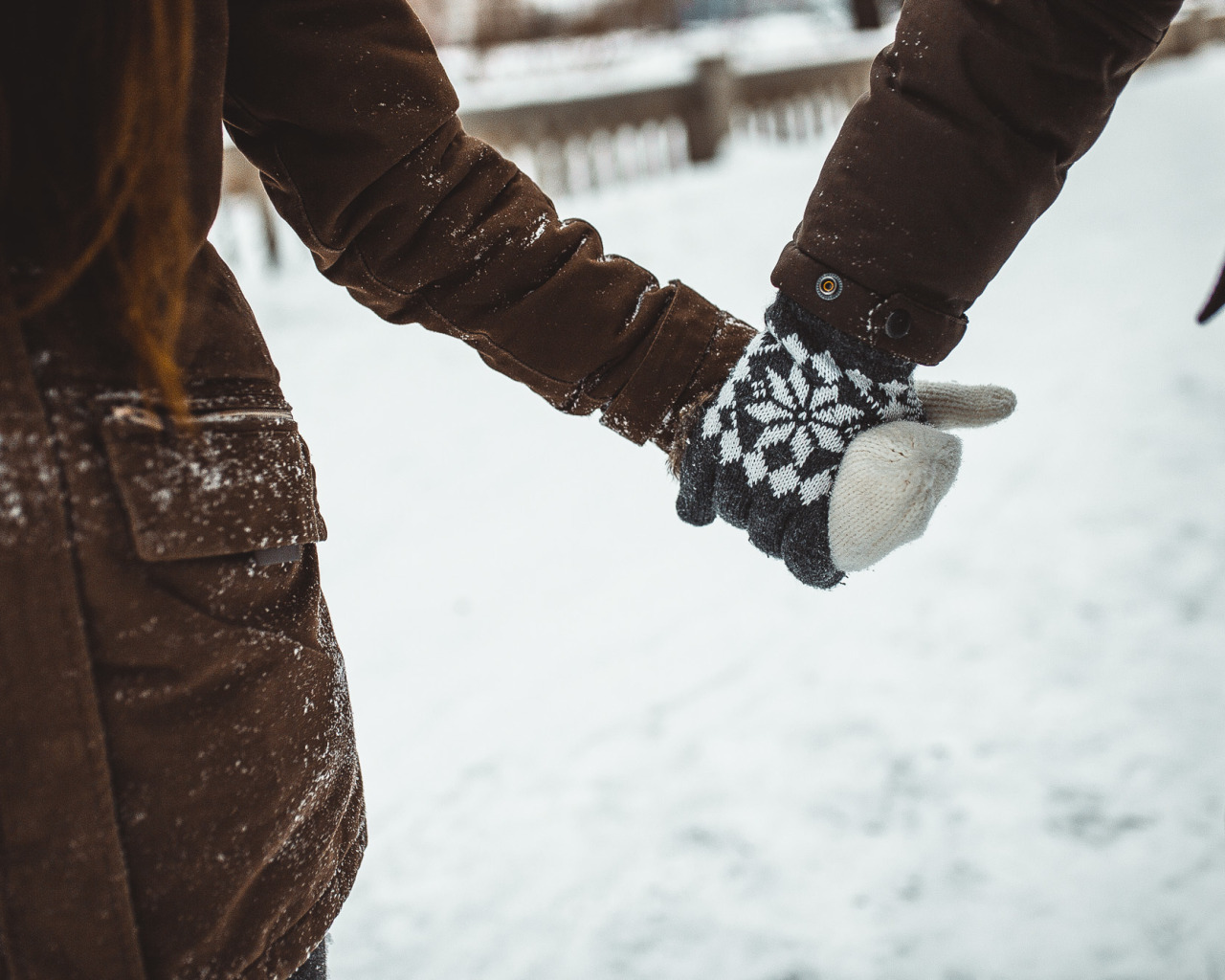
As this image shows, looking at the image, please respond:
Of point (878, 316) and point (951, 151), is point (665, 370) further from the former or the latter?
point (951, 151)

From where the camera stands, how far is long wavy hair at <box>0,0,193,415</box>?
0.68m

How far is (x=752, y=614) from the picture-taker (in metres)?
2.68

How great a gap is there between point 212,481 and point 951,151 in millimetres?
768

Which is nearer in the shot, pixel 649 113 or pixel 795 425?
pixel 795 425

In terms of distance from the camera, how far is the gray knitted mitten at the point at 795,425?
975 mm

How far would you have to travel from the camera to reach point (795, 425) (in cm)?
98

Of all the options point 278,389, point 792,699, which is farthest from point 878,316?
point 792,699

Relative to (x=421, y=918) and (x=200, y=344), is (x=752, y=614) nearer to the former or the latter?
(x=421, y=918)

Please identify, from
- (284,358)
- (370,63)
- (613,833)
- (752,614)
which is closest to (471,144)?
(370,63)

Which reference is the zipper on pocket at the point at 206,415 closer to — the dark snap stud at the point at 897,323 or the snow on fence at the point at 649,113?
the dark snap stud at the point at 897,323

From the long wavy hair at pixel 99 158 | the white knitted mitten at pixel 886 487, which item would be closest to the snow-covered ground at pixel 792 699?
the white knitted mitten at pixel 886 487

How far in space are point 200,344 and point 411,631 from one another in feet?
6.71

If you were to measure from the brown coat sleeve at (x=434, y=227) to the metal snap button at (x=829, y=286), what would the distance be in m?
0.14

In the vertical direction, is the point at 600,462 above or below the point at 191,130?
below
